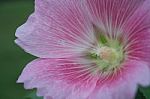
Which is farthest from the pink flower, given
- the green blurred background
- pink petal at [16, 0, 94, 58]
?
the green blurred background

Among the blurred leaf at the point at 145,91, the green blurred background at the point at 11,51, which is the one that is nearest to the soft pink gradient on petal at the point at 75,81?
the blurred leaf at the point at 145,91

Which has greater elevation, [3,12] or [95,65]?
[3,12]

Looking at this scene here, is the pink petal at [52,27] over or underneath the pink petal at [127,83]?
over

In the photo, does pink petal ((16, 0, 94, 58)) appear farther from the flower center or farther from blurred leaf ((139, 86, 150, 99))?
blurred leaf ((139, 86, 150, 99))

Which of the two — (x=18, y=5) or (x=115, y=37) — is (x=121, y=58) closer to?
(x=115, y=37)

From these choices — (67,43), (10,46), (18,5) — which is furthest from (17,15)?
(67,43)

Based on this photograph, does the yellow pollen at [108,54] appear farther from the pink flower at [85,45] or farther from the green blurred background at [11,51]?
the green blurred background at [11,51]

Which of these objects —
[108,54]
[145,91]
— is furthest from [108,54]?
[145,91]

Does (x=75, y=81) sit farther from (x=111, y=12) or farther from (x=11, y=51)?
(x=11, y=51)
